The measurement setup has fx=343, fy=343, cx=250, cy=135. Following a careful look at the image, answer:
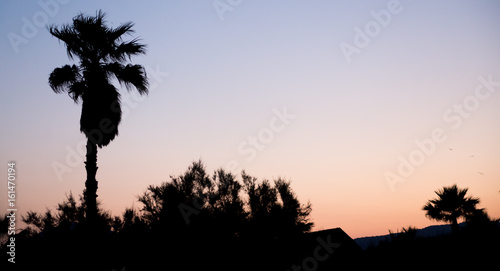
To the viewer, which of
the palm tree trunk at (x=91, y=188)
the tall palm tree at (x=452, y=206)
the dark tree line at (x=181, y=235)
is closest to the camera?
the palm tree trunk at (x=91, y=188)

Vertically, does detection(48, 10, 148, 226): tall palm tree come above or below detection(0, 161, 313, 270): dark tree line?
above

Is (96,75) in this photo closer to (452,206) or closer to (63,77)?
(63,77)

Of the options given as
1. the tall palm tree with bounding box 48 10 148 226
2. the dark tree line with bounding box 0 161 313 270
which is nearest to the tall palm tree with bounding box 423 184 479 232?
the dark tree line with bounding box 0 161 313 270

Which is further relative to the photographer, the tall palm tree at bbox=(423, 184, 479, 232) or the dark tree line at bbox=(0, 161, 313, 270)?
the tall palm tree at bbox=(423, 184, 479, 232)

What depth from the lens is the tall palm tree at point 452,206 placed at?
89.7 ft

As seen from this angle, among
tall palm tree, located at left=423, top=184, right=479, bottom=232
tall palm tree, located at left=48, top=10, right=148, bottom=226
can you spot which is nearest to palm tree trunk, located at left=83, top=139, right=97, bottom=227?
tall palm tree, located at left=48, top=10, right=148, bottom=226

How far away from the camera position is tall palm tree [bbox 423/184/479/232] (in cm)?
2734

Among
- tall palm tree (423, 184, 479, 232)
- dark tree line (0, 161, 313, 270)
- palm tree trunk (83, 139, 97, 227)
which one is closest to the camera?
palm tree trunk (83, 139, 97, 227)

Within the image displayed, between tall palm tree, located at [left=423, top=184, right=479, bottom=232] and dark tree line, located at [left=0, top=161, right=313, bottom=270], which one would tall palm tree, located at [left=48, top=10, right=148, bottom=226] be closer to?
dark tree line, located at [left=0, top=161, right=313, bottom=270]

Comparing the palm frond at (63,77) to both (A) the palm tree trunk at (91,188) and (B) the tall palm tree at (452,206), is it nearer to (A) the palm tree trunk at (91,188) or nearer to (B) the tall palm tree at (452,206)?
(A) the palm tree trunk at (91,188)

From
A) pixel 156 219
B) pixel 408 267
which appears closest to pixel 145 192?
pixel 156 219

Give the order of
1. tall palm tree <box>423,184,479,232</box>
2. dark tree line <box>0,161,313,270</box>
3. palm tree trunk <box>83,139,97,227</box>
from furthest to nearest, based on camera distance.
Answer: tall palm tree <box>423,184,479,232</box>
dark tree line <box>0,161,313,270</box>
palm tree trunk <box>83,139,97,227</box>

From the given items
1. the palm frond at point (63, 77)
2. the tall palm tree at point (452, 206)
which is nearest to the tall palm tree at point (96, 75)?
the palm frond at point (63, 77)

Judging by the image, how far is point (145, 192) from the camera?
25859 mm
